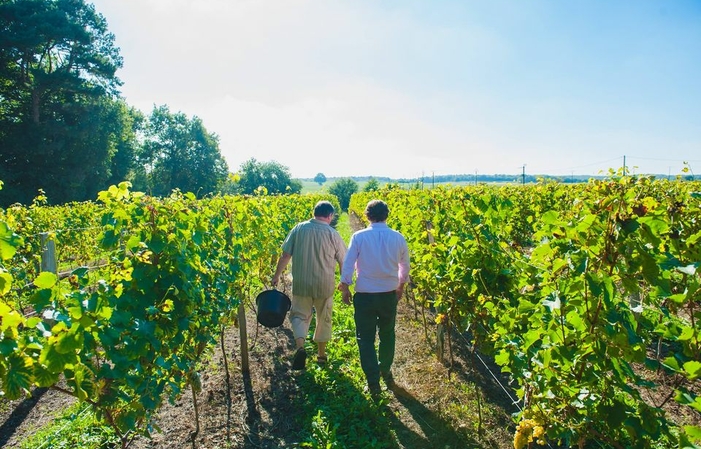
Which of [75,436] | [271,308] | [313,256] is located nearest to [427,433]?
[271,308]

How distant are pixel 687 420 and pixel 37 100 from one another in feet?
102

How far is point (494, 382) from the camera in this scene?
447 centimetres

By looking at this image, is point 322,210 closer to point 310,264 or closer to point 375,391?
point 310,264

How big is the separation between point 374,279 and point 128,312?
2321 millimetres

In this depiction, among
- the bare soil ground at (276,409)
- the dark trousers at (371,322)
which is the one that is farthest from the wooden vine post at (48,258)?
the dark trousers at (371,322)

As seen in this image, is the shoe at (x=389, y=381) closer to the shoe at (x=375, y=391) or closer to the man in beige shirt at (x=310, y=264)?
the shoe at (x=375, y=391)

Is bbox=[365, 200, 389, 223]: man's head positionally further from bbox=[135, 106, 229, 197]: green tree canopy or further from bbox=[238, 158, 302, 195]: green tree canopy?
bbox=[238, 158, 302, 195]: green tree canopy

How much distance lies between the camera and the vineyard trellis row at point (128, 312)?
160 centimetres

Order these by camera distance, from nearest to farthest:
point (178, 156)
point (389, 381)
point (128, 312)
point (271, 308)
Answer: point (128, 312)
point (389, 381)
point (271, 308)
point (178, 156)

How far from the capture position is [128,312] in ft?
7.01

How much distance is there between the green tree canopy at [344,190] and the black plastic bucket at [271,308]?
5585cm

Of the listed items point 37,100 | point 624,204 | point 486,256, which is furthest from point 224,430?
point 37,100

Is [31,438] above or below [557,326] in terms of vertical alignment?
below

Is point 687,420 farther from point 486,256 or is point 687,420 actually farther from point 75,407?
point 75,407
